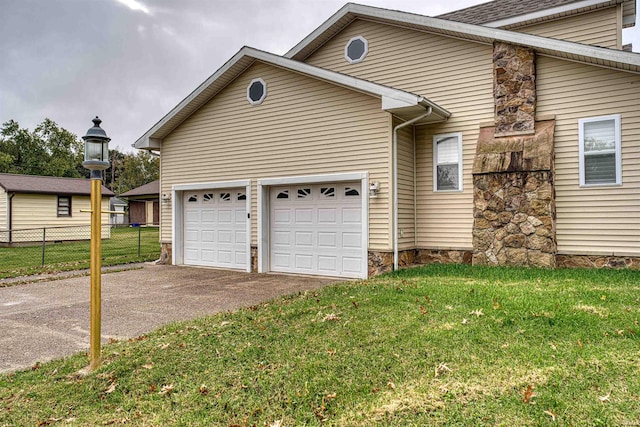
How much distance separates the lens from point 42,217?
2052 centimetres

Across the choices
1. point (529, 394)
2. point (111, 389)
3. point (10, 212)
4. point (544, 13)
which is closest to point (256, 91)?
point (544, 13)

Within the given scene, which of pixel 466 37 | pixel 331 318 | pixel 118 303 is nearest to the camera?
pixel 331 318

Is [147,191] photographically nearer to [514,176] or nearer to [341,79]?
[341,79]

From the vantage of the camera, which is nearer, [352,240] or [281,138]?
[352,240]

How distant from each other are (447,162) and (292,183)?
350 cm

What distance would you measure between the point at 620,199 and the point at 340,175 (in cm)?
531

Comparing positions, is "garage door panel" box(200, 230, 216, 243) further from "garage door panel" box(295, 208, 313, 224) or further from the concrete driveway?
"garage door panel" box(295, 208, 313, 224)

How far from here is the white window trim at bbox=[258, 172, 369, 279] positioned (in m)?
8.70

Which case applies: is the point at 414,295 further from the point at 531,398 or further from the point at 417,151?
the point at 417,151

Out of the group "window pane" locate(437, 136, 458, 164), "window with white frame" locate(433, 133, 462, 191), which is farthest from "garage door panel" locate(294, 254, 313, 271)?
"window pane" locate(437, 136, 458, 164)

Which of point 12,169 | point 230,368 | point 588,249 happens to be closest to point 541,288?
point 588,249

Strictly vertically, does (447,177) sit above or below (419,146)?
below

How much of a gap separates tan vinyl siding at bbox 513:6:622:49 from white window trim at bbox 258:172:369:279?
547cm

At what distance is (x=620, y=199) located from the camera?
7.83 m
